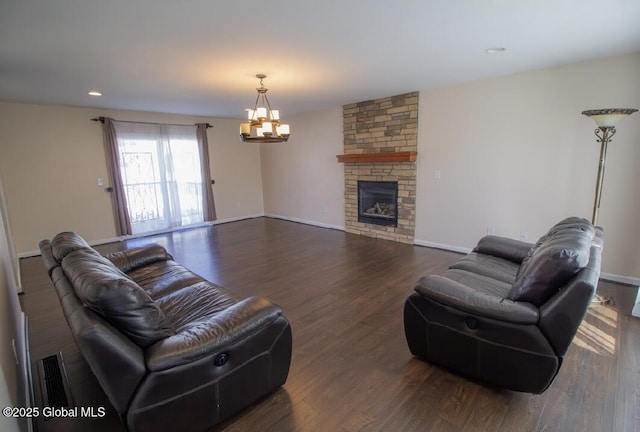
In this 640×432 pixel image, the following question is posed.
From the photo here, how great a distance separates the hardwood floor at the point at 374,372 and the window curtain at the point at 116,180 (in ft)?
6.19

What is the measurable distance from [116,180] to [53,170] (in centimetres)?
89

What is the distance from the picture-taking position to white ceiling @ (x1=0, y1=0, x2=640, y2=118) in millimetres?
2111

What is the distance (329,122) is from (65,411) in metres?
5.55

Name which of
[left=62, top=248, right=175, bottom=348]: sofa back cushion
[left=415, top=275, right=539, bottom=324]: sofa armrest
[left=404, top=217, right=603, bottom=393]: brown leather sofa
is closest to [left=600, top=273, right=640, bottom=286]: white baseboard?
[left=404, top=217, right=603, bottom=393]: brown leather sofa

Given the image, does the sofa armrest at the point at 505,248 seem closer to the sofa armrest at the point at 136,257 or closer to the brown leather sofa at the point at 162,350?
the brown leather sofa at the point at 162,350

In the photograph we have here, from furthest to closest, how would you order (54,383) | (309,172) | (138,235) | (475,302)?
(309,172) < (138,235) < (54,383) < (475,302)

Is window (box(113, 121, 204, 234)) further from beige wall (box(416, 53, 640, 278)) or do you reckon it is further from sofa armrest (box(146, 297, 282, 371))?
sofa armrest (box(146, 297, 282, 371))

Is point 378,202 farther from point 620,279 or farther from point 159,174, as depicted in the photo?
point 159,174

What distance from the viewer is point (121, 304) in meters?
1.42

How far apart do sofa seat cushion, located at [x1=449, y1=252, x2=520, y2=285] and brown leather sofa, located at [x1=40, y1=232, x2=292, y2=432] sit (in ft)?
5.41

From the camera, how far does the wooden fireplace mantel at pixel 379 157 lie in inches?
196

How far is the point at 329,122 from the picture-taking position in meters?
6.25

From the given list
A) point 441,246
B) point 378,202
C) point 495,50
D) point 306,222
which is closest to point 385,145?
point 378,202

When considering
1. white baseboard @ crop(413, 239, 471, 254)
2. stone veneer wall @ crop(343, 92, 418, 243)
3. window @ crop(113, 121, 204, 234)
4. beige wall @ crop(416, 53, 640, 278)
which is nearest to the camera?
beige wall @ crop(416, 53, 640, 278)
